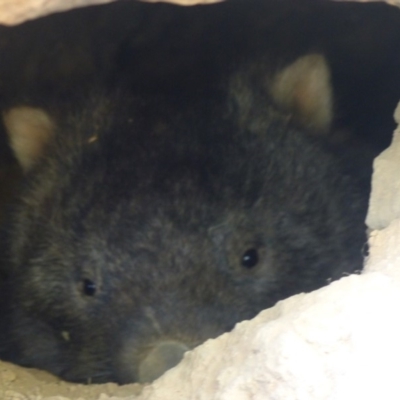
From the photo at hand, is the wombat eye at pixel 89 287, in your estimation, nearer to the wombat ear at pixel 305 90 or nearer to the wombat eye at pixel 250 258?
the wombat eye at pixel 250 258

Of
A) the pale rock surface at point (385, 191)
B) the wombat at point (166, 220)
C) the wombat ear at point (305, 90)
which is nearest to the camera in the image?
the pale rock surface at point (385, 191)

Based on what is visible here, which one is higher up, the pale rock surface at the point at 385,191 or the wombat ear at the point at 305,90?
the wombat ear at the point at 305,90

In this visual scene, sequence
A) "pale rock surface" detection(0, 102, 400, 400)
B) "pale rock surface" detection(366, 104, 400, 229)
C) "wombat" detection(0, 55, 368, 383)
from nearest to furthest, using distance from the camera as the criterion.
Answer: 1. "pale rock surface" detection(0, 102, 400, 400)
2. "pale rock surface" detection(366, 104, 400, 229)
3. "wombat" detection(0, 55, 368, 383)

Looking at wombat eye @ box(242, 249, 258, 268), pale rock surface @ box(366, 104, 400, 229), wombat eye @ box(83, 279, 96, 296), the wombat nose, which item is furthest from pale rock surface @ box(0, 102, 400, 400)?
wombat eye @ box(83, 279, 96, 296)

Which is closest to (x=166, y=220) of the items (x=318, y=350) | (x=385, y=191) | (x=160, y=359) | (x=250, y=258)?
(x=250, y=258)

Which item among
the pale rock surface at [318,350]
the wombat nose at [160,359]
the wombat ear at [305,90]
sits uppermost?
the wombat ear at [305,90]

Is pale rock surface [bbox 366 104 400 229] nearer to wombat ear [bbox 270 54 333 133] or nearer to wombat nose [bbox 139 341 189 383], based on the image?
wombat nose [bbox 139 341 189 383]

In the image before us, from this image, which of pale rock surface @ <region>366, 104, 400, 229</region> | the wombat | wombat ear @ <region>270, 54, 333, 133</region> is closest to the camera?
pale rock surface @ <region>366, 104, 400, 229</region>

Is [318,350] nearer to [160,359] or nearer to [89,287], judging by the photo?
[160,359]

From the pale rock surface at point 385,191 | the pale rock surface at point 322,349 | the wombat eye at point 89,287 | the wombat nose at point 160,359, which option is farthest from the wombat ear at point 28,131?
the pale rock surface at point 322,349
